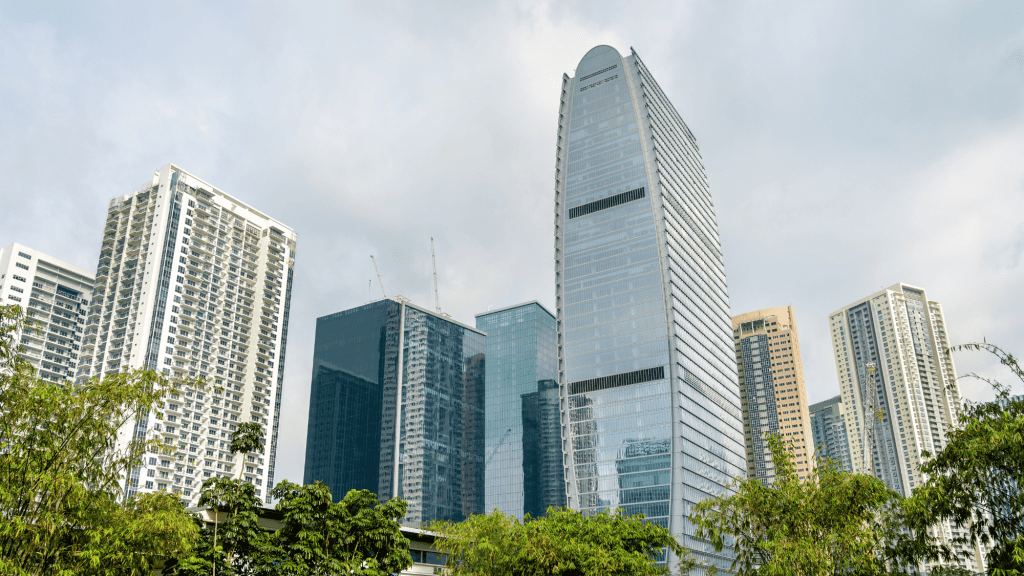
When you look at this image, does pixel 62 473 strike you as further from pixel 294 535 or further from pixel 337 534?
pixel 337 534

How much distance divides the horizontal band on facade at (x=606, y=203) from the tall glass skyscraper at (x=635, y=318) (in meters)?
0.24

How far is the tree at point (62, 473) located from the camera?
23312mm

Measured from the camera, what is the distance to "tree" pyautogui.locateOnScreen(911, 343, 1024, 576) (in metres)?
19.1

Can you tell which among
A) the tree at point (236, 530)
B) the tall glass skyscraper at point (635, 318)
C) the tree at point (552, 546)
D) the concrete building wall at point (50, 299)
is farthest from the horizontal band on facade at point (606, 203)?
the tree at point (236, 530)

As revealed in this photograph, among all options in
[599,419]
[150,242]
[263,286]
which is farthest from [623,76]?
[150,242]

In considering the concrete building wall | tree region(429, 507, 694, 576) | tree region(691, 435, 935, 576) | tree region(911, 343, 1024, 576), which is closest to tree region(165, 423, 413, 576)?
tree region(429, 507, 694, 576)

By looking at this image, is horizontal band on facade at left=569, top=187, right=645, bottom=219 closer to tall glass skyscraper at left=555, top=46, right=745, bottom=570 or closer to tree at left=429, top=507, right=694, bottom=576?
tall glass skyscraper at left=555, top=46, right=745, bottom=570

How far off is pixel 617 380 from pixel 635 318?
43.6ft

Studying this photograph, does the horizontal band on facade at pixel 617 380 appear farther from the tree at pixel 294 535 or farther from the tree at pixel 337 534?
the tree at pixel 337 534

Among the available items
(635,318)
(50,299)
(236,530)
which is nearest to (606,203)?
(635,318)

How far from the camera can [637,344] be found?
153375 mm

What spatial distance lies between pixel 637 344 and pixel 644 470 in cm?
2533

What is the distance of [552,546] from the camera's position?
40594 mm

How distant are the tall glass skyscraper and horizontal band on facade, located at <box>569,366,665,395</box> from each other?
23 cm
